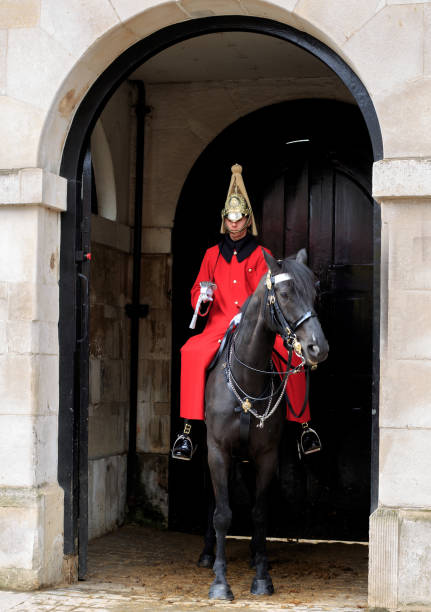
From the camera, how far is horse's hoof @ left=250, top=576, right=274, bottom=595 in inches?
230

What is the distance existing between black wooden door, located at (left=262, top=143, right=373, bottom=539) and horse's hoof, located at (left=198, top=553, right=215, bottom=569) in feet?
3.92

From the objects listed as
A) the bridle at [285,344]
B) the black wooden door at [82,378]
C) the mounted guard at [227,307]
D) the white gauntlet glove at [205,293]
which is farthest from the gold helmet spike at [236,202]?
the black wooden door at [82,378]

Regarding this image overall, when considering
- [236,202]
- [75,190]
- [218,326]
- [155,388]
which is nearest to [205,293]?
[218,326]

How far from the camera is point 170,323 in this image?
8.12 m

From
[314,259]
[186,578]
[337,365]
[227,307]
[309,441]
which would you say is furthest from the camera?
[314,259]

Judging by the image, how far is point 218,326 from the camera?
22.0ft

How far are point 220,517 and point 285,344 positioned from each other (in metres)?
1.21

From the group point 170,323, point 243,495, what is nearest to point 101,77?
point 170,323

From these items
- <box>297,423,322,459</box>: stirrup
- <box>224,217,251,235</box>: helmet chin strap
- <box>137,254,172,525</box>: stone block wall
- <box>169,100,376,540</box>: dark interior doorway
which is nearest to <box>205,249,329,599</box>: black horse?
<box>297,423,322,459</box>: stirrup

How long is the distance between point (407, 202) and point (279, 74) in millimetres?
2963

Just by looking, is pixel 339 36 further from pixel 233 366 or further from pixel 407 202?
pixel 233 366

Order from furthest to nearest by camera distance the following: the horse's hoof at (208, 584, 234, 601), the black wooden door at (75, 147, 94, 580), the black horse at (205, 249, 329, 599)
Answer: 1. the black wooden door at (75, 147, 94, 580)
2. the horse's hoof at (208, 584, 234, 601)
3. the black horse at (205, 249, 329, 599)

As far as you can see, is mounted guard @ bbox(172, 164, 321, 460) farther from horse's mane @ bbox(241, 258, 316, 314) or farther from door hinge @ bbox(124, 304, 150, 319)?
door hinge @ bbox(124, 304, 150, 319)

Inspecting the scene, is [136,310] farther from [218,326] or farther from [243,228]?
[243,228]
